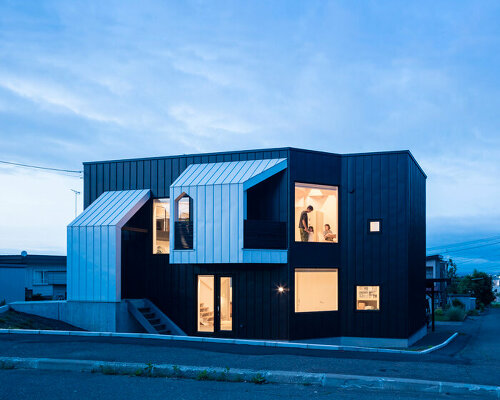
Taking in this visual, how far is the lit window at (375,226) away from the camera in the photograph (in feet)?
60.8

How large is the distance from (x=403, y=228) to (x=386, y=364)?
868cm

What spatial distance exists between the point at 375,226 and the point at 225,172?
5227 mm

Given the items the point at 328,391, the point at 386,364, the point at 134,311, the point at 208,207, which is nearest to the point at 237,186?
the point at 208,207

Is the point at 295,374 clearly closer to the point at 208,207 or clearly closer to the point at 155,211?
the point at 208,207

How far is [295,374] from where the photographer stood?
891 centimetres

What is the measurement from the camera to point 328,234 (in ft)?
61.2

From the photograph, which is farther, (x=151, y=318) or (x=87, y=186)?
(x=87, y=186)

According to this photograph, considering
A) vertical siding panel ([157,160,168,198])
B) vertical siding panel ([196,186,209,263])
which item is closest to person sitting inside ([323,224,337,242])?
vertical siding panel ([196,186,209,263])

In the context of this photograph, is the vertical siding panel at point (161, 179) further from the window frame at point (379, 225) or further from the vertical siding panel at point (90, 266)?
the window frame at point (379, 225)

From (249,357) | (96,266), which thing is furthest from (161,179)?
(249,357)

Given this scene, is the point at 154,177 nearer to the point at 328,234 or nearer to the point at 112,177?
the point at 112,177

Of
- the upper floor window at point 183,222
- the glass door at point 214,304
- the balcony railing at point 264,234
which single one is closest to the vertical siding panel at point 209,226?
the upper floor window at point 183,222

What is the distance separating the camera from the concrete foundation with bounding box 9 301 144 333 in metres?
17.8

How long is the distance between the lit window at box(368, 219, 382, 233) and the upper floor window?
586 cm
